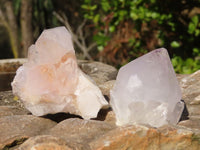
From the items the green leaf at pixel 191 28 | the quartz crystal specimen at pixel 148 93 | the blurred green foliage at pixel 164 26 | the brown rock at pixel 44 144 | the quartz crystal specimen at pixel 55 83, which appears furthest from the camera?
the blurred green foliage at pixel 164 26

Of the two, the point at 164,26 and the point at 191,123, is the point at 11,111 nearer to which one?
the point at 191,123

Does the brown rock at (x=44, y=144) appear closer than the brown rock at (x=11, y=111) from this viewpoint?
Yes

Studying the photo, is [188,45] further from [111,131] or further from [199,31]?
[111,131]

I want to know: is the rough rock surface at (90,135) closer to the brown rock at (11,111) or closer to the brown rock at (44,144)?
the brown rock at (44,144)

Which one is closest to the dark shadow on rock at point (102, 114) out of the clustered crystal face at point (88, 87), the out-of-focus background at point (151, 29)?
the clustered crystal face at point (88, 87)

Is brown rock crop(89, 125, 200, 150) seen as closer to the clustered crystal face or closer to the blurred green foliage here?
the clustered crystal face

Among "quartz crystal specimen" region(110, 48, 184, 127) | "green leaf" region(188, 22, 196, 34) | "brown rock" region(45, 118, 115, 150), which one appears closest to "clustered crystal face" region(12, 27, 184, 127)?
"quartz crystal specimen" region(110, 48, 184, 127)
